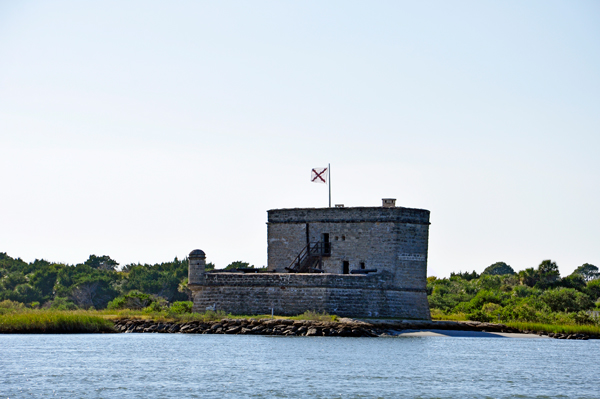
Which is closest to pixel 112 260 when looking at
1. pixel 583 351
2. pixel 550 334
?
pixel 550 334

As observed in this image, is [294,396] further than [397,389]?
No

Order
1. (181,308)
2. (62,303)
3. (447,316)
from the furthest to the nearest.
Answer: (62,303), (447,316), (181,308)

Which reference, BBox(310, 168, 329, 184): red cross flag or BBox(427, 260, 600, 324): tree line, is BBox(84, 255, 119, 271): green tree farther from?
→ BBox(310, 168, 329, 184): red cross flag

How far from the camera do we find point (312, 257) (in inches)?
1875

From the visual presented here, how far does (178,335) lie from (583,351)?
20.6 metres

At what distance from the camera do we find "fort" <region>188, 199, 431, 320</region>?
143 ft

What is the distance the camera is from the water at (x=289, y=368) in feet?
81.3

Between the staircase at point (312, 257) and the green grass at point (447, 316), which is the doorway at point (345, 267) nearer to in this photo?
the staircase at point (312, 257)

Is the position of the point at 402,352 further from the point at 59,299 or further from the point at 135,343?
the point at 59,299

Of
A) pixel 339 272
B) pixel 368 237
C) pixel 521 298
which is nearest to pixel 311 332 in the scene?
pixel 339 272

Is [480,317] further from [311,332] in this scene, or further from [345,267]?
[311,332]

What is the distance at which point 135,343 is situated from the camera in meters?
38.2

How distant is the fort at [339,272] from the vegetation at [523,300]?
5.70m

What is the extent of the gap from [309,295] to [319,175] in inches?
320
